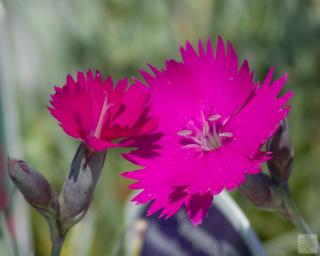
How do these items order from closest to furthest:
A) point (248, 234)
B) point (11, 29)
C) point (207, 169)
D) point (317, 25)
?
point (207, 169) < point (248, 234) < point (317, 25) < point (11, 29)

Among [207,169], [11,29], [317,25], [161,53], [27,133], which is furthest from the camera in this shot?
[11,29]

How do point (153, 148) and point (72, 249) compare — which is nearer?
point (153, 148)

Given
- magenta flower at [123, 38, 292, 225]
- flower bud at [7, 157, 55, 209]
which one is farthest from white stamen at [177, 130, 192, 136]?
flower bud at [7, 157, 55, 209]

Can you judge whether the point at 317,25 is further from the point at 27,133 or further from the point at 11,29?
the point at 11,29

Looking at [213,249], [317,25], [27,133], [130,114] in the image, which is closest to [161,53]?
[317,25]

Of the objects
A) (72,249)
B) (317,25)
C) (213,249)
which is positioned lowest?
(72,249)

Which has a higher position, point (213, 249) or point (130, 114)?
point (130, 114)
